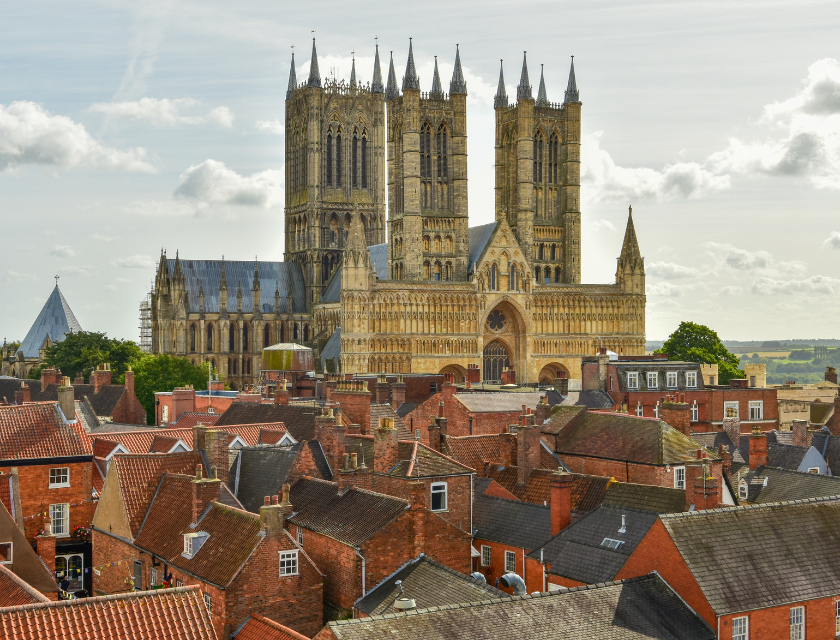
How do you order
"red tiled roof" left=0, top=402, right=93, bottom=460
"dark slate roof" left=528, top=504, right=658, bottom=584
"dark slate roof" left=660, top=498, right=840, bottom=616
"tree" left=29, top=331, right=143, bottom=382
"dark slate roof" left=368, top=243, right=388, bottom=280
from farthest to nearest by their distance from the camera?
"dark slate roof" left=368, top=243, right=388, bottom=280
"tree" left=29, top=331, right=143, bottom=382
"red tiled roof" left=0, top=402, right=93, bottom=460
"dark slate roof" left=528, top=504, right=658, bottom=584
"dark slate roof" left=660, top=498, right=840, bottom=616

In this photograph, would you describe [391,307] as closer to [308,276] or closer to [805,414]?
[308,276]

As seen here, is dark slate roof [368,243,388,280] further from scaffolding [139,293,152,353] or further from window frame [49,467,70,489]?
window frame [49,467,70,489]

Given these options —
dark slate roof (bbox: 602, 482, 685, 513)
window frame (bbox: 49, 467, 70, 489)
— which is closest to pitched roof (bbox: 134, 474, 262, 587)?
window frame (bbox: 49, 467, 70, 489)

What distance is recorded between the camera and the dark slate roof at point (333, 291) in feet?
441

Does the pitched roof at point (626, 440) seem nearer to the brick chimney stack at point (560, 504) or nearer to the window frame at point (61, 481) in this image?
the brick chimney stack at point (560, 504)

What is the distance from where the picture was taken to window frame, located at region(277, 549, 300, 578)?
31.3 metres

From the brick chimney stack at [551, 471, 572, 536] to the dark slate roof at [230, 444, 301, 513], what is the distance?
9.00 m

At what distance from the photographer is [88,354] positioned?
108 m

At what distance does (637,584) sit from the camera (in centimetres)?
2894

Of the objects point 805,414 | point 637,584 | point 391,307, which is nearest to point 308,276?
point 391,307

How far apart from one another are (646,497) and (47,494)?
21.7m

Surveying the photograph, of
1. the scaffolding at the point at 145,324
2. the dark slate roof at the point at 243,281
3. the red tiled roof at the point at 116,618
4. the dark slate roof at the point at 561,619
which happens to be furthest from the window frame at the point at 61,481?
the scaffolding at the point at 145,324

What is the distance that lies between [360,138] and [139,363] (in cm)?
5412

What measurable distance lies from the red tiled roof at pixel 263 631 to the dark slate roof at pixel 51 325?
Result: 112324 mm
